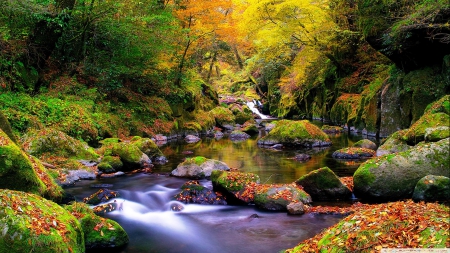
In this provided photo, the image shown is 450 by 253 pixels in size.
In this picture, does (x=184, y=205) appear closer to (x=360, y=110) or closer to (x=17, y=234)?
(x=17, y=234)

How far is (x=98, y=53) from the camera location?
628 inches

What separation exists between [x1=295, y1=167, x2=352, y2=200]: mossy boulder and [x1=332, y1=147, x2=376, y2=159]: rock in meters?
4.94

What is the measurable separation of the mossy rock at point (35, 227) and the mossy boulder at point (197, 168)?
203 inches

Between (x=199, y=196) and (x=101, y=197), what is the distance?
2064 millimetres

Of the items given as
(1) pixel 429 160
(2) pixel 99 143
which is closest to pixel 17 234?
(1) pixel 429 160

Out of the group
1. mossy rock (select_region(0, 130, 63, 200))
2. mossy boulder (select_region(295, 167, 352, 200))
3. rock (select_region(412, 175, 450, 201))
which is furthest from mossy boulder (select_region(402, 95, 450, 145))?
mossy rock (select_region(0, 130, 63, 200))

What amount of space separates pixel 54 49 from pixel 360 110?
15890 mm

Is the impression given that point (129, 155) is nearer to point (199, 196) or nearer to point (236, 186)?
point (199, 196)

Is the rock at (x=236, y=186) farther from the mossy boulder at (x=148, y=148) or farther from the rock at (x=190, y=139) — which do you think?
the rock at (x=190, y=139)

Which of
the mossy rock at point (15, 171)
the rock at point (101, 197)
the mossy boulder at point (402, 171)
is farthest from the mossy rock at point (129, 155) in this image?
the mossy boulder at point (402, 171)

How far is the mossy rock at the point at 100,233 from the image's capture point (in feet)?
15.5

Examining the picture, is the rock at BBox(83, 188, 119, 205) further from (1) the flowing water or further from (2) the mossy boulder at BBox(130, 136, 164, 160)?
(2) the mossy boulder at BBox(130, 136, 164, 160)

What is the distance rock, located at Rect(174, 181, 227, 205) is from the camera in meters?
7.14

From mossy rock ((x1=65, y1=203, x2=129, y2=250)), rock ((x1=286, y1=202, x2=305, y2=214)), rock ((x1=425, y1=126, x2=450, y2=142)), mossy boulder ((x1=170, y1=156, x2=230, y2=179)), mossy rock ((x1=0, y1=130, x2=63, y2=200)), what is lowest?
rock ((x1=286, y1=202, x2=305, y2=214))
